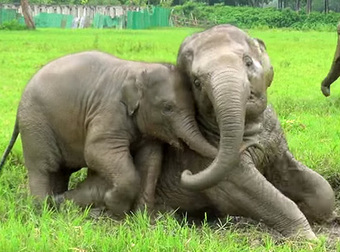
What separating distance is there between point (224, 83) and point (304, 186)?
3.60ft

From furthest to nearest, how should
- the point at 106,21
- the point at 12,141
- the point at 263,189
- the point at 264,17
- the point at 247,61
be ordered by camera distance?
1. the point at 264,17
2. the point at 106,21
3. the point at 12,141
4. the point at 263,189
5. the point at 247,61

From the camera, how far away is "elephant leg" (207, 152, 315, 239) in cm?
350

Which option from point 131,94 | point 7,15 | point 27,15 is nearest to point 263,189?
point 131,94

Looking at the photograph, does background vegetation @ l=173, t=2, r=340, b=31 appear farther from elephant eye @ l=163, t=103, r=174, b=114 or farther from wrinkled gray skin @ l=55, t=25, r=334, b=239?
elephant eye @ l=163, t=103, r=174, b=114

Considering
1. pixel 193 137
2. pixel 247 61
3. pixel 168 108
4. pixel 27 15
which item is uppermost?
pixel 247 61

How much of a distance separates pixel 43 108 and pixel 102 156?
466 millimetres

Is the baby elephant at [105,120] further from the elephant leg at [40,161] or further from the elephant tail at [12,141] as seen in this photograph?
the elephant tail at [12,141]

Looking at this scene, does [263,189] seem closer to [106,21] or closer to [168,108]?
[168,108]

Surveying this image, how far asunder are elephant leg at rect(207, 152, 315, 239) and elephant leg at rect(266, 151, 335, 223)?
1.32ft

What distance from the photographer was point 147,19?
4325cm

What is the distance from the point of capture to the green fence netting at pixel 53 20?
144 ft

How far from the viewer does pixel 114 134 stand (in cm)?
359

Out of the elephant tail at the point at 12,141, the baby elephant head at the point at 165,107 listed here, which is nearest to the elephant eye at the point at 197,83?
the baby elephant head at the point at 165,107

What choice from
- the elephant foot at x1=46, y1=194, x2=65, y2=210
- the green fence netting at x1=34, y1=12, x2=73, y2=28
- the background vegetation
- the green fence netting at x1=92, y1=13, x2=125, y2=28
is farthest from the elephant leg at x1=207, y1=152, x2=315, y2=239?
the green fence netting at x1=34, y1=12, x2=73, y2=28
